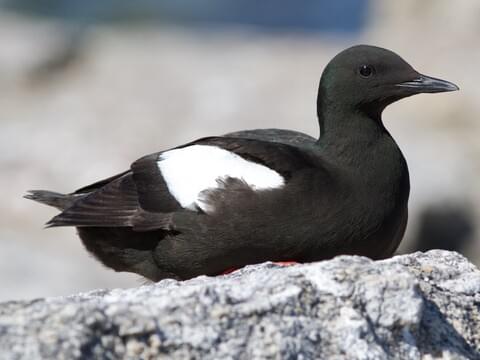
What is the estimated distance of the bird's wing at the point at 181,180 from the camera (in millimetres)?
6605

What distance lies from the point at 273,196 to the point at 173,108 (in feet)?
34.7

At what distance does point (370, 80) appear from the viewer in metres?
6.92

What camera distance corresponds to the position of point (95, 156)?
49.3 feet

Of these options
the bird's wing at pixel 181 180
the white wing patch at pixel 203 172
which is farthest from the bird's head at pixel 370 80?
the white wing patch at pixel 203 172

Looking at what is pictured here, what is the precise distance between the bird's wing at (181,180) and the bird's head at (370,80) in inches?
20.1

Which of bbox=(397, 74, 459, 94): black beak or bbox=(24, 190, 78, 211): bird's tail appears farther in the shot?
bbox=(24, 190, 78, 211): bird's tail

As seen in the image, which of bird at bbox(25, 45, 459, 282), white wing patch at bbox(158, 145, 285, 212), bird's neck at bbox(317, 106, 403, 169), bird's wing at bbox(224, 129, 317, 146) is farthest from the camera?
bird's wing at bbox(224, 129, 317, 146)

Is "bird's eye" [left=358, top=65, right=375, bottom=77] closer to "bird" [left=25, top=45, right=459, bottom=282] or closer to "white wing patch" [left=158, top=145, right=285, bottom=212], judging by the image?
"bird" [left=25, top=45, right=459, bottom=282]

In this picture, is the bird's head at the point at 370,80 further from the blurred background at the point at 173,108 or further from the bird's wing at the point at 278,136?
the blurred background at the point at 173,108

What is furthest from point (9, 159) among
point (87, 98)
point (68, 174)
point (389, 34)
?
point (389, 34)

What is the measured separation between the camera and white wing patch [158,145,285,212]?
655 centimetres

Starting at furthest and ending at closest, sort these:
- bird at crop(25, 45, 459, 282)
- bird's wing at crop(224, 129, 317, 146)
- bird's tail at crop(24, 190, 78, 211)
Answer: bird's tail at crop(24, 190, 78, 211), bird's wing at crop(224, 129, 317, 146), bird at crop(25, 45, 459, 282)

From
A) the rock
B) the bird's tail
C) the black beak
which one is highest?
the black beak

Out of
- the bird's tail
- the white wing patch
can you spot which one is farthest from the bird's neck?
the bird's tail
